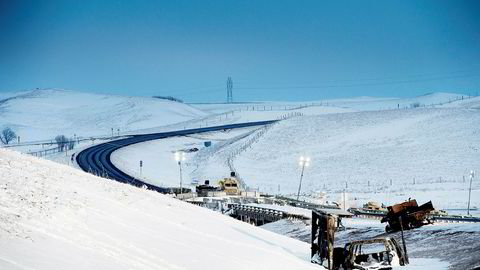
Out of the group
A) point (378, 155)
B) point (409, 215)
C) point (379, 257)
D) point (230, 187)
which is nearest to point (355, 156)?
point (378, 155)

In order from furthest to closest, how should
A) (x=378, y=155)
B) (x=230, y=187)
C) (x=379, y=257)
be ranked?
(x=378, y=155) → (x=230, y=187) → (x=379, y=257)

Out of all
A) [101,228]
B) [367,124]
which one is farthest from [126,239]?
[367,124]

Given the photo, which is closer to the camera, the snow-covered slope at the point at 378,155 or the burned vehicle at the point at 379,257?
the burned vehicle at the point at 379,257

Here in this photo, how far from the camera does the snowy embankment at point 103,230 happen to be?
9.76 meters

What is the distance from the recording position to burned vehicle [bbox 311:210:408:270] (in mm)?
16256

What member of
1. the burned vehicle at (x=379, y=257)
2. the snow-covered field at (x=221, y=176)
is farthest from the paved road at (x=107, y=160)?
the burned vehicle at (x=379, y=257)

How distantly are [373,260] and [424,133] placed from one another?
10206 centimetres

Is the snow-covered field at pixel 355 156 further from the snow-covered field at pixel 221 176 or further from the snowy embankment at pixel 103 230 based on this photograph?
the snowy embankment at pixel 103 230

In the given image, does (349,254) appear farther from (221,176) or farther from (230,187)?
(221,176)

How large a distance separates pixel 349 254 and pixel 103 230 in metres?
8.23

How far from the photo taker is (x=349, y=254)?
658 inches

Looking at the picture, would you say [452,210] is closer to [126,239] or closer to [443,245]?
[443,245]

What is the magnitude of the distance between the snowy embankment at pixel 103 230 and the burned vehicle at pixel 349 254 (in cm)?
127

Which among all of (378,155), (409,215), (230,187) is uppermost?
(378,155)
